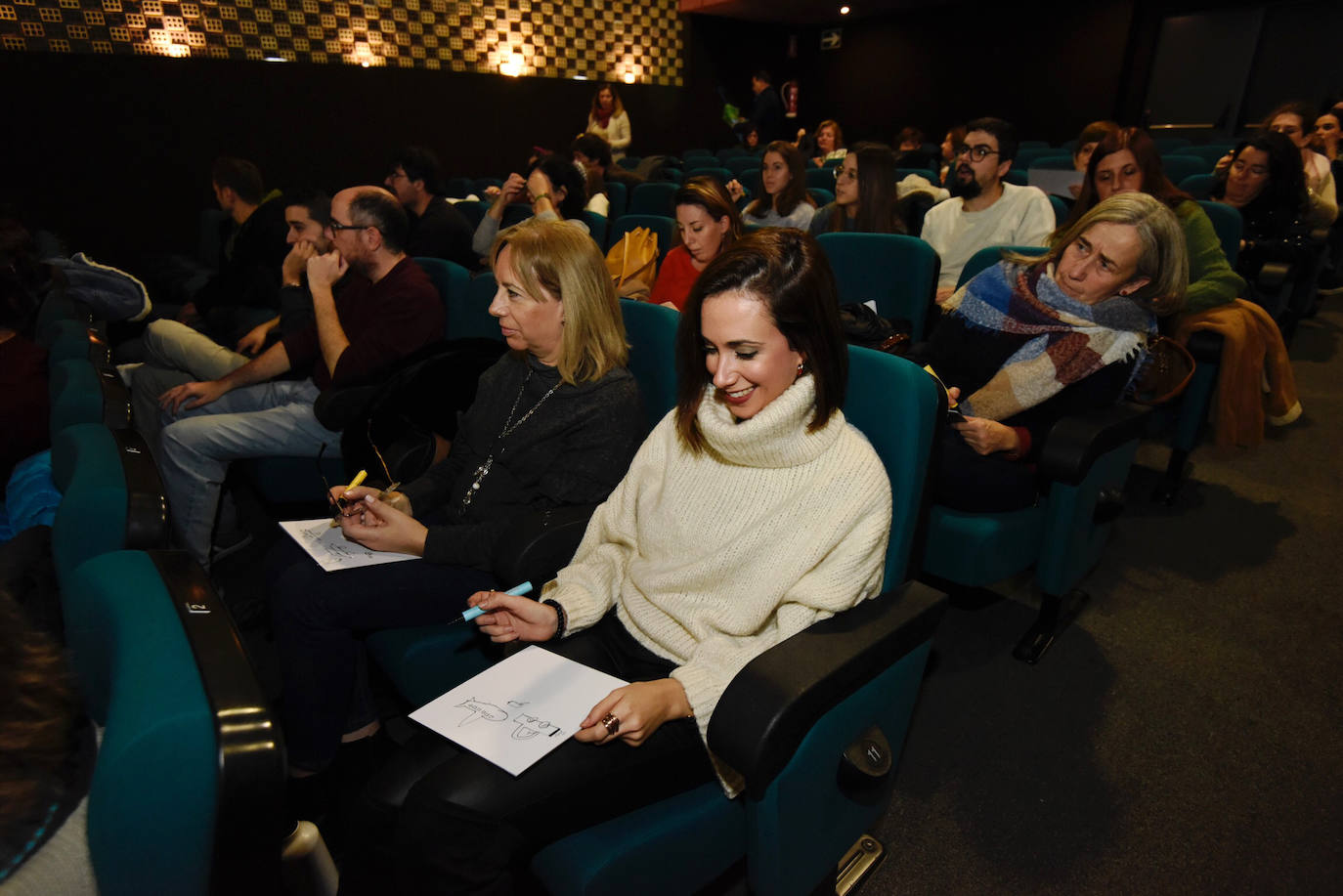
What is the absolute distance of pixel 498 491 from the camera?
1.62m

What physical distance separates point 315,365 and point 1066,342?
2.21 m

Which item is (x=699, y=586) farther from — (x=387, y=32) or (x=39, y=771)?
(x=387, y=32)

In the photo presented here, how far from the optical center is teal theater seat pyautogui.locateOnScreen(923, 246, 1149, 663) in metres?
1.72

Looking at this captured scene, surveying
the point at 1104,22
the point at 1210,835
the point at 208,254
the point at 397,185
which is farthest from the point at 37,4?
the point at 1104,22

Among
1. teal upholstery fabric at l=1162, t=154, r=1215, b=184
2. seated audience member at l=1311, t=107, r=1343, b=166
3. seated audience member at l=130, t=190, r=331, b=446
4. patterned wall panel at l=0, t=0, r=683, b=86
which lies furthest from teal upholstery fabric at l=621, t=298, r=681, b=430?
patterned wall panel at l=0, t=0, r=683, b=86

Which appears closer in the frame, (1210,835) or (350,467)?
(1210,835)

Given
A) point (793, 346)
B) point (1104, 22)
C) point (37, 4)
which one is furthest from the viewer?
point (1104, 22)

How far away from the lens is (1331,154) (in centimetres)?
505

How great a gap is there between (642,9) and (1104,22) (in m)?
5.46

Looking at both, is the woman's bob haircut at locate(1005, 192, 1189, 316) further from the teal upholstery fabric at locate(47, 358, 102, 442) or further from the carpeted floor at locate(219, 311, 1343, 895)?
the teal upholstery fabric at locate(47, 358, 102, 442)

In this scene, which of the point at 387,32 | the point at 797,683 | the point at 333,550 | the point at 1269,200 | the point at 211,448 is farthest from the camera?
the point at 387,32

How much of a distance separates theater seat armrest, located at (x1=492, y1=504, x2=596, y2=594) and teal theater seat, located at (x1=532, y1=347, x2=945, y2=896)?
1.60 feet

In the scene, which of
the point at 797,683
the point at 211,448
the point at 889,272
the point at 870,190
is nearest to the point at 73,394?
the point at 211,448

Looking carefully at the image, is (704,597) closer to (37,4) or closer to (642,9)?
(37,4)
